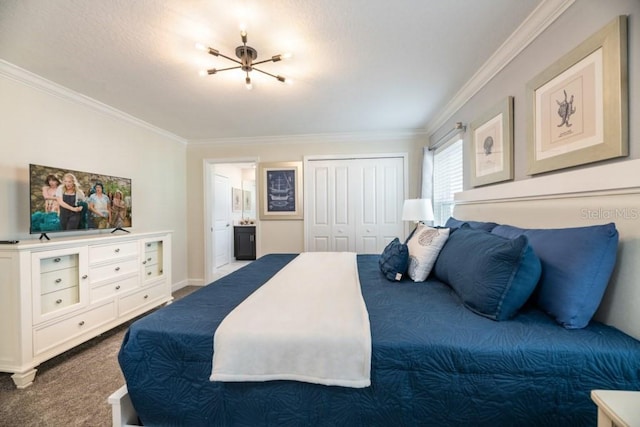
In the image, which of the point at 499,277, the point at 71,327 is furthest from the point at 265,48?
the point at 71,327

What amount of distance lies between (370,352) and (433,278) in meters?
1.05

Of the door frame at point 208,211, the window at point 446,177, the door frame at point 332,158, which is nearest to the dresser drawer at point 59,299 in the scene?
the door frame at point 208,211

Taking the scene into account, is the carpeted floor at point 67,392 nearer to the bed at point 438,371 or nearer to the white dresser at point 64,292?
the white dresser at point 64,292

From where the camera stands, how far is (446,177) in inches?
129

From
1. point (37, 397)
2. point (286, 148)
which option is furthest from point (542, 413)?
point (286, 148)

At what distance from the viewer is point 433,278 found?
1838 millimetres

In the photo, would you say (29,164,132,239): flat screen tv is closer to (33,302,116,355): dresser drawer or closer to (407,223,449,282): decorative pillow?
(33,302,116,355): dresser drawer

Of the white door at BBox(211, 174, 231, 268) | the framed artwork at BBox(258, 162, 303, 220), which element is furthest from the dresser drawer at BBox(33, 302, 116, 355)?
the white door at BBox(211, 174, 231, 268)

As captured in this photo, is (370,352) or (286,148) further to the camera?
(286,148)

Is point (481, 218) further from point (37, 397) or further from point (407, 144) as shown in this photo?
point (37, 397)

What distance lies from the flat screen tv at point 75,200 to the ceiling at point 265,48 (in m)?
0.86

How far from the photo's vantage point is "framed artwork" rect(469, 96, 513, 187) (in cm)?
190

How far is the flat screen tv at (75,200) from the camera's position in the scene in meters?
2.14

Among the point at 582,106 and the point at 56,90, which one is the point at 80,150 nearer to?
the point at 56,90
